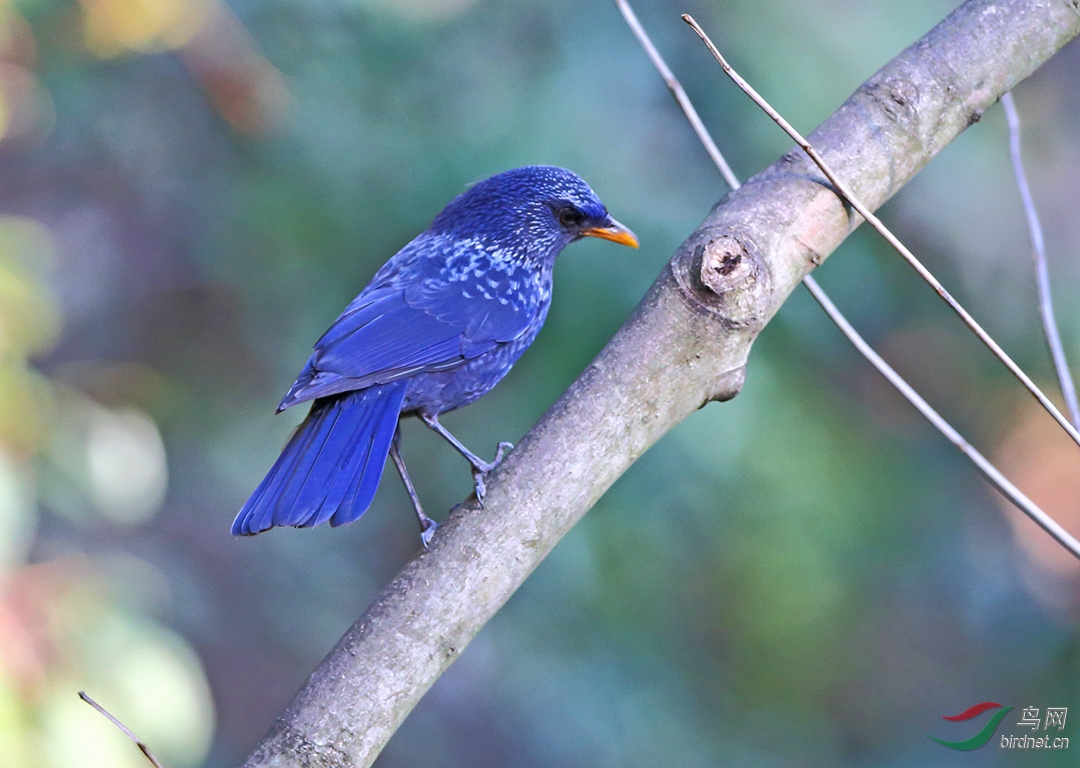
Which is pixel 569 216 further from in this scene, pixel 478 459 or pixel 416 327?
pixel 478 459

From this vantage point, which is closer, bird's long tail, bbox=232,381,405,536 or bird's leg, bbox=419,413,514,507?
bird's leg, bbox=419,413,514,507

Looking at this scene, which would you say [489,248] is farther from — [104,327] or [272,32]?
[104,327]

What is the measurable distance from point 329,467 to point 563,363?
1.10m

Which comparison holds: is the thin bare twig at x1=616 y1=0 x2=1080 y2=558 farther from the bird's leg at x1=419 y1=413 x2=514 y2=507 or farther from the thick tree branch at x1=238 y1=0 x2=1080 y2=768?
the bird's leg at x1=419 y1=413 x2=514 y2=507

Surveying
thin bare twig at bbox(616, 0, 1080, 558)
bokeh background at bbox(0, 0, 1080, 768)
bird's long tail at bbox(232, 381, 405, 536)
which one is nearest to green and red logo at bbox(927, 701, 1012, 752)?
bokeh background at bbox(0, 0, 1080, 768)

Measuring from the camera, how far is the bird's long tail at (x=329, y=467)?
204 centimetres

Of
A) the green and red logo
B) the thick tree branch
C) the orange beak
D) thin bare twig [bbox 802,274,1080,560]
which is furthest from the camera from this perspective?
the green and red logo

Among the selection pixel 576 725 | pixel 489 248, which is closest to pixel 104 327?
pixel 489 248

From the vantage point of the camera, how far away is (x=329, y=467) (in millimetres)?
2148

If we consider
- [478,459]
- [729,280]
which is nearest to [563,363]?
[478,459]

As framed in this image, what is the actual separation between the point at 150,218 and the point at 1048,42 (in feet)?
11.9

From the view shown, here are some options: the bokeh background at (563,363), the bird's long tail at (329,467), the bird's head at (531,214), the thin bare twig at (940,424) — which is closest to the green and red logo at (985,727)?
the bokeh background at (563,363)

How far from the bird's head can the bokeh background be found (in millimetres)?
188

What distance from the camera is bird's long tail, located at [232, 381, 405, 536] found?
2.04 metres
